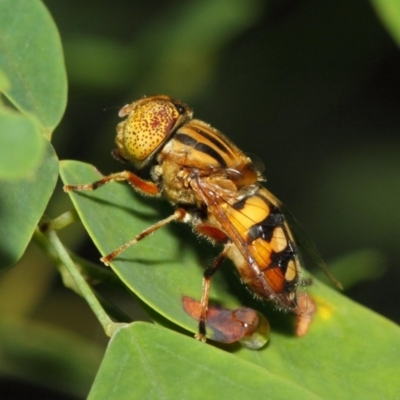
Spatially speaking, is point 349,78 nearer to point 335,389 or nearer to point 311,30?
point 311,30

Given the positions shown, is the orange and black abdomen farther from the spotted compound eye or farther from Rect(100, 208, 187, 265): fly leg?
the spotted compound eye

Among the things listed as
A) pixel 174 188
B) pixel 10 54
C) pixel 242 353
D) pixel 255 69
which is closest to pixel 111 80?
pixel 255 69

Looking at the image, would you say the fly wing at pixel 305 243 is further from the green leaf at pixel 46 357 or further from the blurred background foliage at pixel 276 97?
the green leaf at pixel 46 357

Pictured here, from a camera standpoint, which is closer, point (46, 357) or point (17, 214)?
point (17, 214)

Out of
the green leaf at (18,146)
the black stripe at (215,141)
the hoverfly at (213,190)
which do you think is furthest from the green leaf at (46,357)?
the green leaf at (18,146)

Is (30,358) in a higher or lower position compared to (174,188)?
lower

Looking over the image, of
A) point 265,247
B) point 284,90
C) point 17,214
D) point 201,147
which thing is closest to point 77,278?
point 17,214

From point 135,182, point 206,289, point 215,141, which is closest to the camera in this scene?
point 206,289

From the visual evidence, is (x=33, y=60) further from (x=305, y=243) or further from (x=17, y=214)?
(x=305, y=243)
